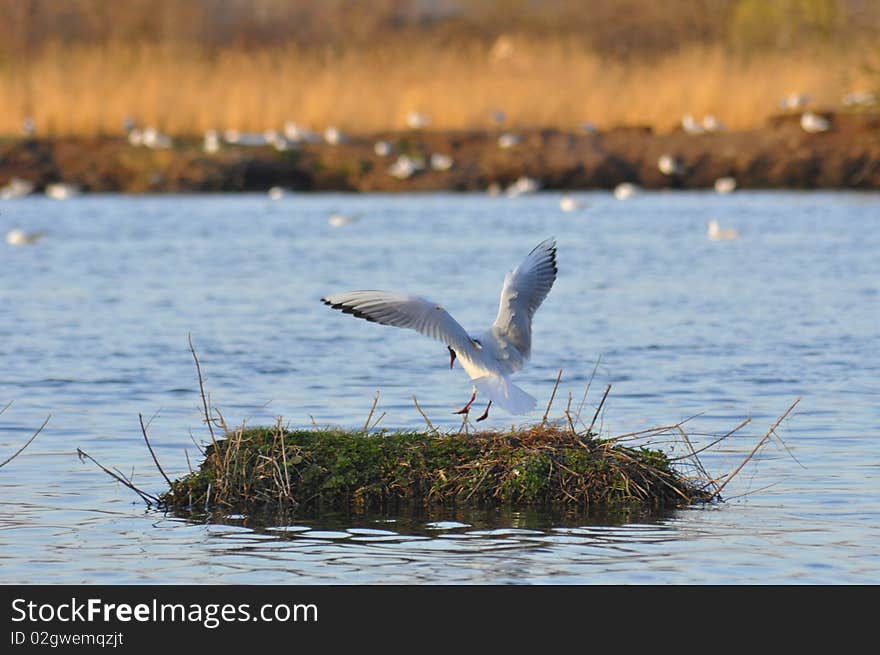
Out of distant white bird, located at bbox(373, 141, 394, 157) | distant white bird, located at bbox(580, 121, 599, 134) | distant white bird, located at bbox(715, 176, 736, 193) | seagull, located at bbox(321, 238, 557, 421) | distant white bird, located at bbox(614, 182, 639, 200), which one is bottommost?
seagull, located at bbox(321, 238, 557, 421)

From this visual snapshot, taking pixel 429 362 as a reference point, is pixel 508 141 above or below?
above

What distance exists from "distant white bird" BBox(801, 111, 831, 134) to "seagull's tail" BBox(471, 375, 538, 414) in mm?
23331

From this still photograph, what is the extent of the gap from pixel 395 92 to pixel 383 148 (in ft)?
10.4

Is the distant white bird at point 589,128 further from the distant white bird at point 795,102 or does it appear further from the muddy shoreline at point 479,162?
the distant white bird at point 795,102

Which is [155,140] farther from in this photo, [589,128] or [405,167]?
[589,128]

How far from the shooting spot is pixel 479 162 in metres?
32.1

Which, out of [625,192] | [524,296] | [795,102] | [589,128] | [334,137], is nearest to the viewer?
[524,296]

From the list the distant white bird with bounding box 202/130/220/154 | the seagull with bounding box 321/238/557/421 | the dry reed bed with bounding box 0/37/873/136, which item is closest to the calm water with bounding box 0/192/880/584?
the seagull with bounding box 321/238/557/421

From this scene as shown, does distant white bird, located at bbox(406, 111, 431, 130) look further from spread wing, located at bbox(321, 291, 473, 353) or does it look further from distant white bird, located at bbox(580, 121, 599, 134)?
spread wing, located at bbox(321, 291, 473, 353)

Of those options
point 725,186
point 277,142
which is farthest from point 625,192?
point 277,142

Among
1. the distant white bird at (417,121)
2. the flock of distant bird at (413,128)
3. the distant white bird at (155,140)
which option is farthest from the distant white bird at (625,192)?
the distant white bird at (155,140)

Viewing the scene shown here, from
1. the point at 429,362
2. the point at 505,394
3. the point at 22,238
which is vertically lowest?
the point at 429,362

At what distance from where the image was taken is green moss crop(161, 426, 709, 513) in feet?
29.4

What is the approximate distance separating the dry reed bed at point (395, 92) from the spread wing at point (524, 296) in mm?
23787
